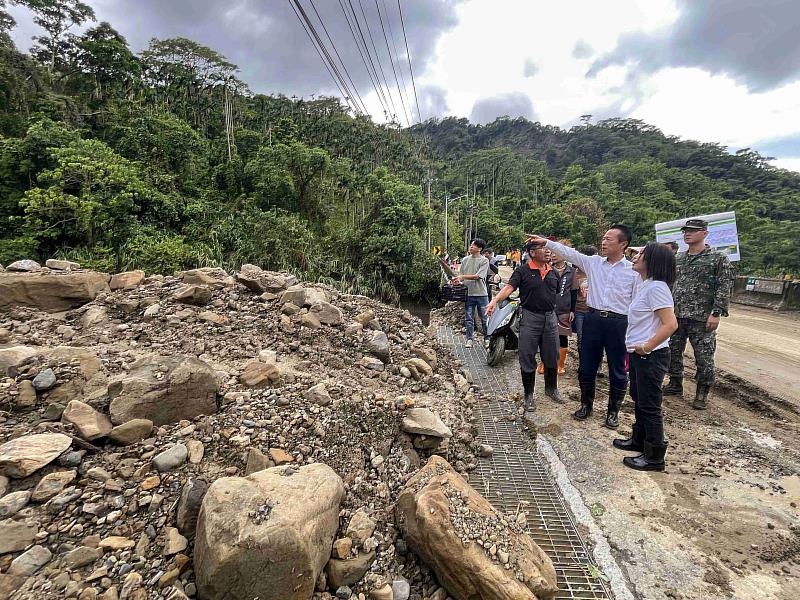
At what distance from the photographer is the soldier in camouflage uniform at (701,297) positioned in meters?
3.68

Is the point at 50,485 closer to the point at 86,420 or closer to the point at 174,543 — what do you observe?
the point at 86,420

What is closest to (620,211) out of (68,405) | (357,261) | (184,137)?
(357,261)

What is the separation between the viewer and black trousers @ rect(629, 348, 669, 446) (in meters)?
2.71

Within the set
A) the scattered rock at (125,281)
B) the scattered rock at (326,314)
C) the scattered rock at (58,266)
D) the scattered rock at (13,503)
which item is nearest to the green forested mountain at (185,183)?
the scattered rock at (58,266)

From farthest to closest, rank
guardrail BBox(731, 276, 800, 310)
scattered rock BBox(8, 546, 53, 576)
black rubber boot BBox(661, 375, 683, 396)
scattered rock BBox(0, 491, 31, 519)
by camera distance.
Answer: guardrail BBox(731, 276, 800, 310), black rubber boot BBox(661, 375, 683, 396), scattered rock BBox(0, 491, 31, 519), scattered rock BBox(8, 546, 53, 576)

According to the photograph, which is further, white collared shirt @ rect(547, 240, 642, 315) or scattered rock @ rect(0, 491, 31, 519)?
white collared shirt @ rect(547, 240, 642, 315)

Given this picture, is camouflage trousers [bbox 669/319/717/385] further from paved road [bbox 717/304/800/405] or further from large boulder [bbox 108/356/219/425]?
large boulder [bbox 108/356/219/425]

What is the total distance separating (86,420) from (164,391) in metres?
0.37

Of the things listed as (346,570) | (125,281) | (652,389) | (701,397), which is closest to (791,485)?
(652,389)

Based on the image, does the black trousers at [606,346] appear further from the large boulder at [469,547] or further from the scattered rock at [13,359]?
the scattered rock at [13,359]

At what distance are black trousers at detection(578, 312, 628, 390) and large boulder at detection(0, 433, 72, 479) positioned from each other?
362 centimetres

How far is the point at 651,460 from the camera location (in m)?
2.74

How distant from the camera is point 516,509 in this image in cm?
240

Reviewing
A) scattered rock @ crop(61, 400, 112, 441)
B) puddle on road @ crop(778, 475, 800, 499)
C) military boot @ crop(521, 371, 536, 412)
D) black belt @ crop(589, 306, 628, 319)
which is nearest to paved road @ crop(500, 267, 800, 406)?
puddle on road @ crop(778, 475, 800, 499)
